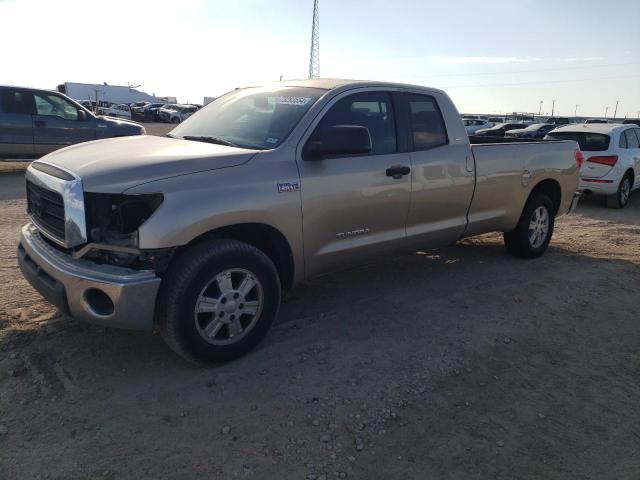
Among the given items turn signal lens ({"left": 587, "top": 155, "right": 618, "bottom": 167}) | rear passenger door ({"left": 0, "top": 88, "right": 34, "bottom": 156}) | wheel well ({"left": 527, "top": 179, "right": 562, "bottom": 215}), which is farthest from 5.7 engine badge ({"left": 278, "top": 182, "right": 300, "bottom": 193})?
rear passenger door ({"left": 0, "top": 88, "right": 34, "bottom": 156})

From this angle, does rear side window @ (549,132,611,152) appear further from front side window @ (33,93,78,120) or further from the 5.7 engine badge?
front side window @ (33,93,78,120)

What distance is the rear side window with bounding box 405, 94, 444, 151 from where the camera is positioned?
472 centimetres

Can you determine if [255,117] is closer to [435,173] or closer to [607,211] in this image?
[435,173]

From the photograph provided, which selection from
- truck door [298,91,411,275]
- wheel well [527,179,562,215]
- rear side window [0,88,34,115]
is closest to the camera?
truck door [298,91,411,275]

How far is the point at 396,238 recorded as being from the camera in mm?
4609

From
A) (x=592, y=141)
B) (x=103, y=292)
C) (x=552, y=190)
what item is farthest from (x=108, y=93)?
(x=103, y=292)

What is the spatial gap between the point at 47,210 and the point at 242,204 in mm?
1349

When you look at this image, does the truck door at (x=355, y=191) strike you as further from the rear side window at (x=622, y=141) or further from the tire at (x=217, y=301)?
the rear side window at (x=622, y=141)

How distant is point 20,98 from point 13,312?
9.00m

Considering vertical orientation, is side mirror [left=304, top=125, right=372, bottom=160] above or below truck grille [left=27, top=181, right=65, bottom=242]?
above

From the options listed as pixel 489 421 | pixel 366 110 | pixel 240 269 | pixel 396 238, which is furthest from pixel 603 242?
pixel 240 269

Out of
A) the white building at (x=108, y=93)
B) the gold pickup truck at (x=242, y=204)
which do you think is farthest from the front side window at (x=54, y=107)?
the white building at (x=108, y=93)

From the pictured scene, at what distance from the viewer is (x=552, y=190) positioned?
6.49 metres

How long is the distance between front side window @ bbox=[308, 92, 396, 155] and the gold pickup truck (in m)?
0.01
